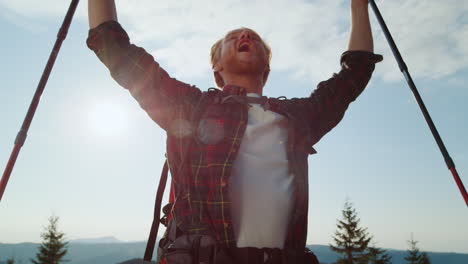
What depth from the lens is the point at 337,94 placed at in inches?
123

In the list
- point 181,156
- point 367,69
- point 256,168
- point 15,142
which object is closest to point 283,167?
point 256,168

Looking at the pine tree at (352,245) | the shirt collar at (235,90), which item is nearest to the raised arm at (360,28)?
the shirt collar at (235,90)

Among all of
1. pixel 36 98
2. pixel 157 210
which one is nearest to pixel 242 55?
pixel 157 210

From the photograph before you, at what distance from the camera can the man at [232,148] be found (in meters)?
2.17

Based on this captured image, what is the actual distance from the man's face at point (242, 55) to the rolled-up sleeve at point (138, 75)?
0.76 meters

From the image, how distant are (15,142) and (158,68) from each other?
1171mm

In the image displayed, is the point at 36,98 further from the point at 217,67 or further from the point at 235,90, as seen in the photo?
the point at 217,67

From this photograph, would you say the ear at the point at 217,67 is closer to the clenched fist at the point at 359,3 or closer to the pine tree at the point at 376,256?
the clenched fist at the point at 359,3

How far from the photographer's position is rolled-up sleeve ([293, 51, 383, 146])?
3025mm

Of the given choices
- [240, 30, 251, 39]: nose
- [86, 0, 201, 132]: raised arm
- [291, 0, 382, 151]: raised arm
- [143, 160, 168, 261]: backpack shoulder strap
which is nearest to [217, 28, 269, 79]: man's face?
[240, 30, 251, 39]: nose

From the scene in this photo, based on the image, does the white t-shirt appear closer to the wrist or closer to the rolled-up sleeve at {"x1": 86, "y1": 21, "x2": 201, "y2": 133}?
the rolled-up sleeve at {"x1": 86, "y1": 21, "x2": 201, "y2": 133}

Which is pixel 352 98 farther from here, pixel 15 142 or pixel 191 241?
A: pixel 15 142

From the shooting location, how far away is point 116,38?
2629mm

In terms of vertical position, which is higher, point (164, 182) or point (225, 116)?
point (225, 116)
